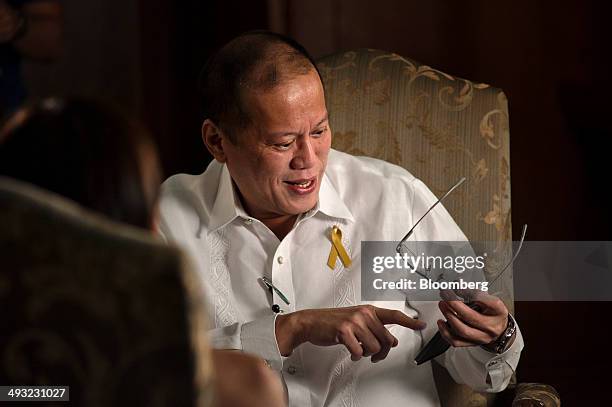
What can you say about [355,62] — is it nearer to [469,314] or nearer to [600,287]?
[469,314]

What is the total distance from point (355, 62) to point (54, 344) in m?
1.34

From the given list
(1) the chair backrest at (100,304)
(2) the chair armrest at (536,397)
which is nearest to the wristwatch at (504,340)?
(2) the chair armrest at (536,397)

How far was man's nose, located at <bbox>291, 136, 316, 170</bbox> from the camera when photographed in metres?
1.70

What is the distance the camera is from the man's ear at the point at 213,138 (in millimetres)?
1803

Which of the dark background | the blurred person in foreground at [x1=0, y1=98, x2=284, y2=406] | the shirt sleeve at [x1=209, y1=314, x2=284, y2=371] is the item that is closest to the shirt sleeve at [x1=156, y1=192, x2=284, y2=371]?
the shirt sleeve at [x1=209, y1=314, x2=284, y2=371]

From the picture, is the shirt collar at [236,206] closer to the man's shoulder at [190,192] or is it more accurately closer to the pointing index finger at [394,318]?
the man's shoulder at [190,192]

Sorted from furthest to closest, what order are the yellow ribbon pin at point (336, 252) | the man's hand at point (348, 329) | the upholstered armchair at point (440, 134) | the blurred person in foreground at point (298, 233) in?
the upholstered armchair at point (440, 134) < the yellow ribbon pin at point (336, 252) < the blurred person in foreground at point (298, 233) < the man's hand at point (348, 329)

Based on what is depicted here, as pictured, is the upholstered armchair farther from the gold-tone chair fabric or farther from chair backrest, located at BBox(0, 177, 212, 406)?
chair backrest, located at BBox(0, 177, 212, 406)

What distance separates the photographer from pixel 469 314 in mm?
1532

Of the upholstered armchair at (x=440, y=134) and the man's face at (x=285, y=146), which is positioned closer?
the man's face at (x=285, y=146)

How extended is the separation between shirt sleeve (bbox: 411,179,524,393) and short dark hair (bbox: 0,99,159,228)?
954 millimetres

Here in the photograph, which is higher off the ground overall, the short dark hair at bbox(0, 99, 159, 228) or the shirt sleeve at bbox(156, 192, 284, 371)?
the short dark hair at bbox(0, 99, 159, 228)

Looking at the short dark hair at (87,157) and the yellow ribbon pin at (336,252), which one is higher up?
the short dark hair at (87,157)

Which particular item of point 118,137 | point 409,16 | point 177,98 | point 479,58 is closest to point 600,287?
point 479,58
